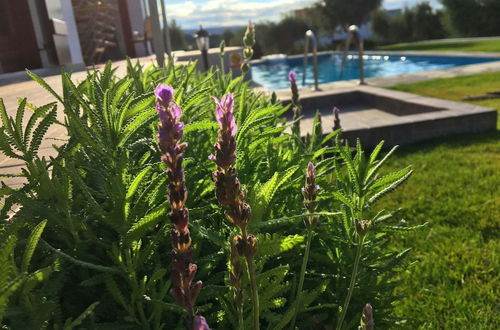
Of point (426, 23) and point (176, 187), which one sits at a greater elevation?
point (426, 23)

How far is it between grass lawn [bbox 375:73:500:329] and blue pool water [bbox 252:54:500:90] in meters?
12.0

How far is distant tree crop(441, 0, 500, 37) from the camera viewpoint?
31.5m

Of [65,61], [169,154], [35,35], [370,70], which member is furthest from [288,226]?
[370,70]

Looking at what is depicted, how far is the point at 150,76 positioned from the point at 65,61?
13658 mm

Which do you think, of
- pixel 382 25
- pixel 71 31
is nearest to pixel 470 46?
pixel 382 25

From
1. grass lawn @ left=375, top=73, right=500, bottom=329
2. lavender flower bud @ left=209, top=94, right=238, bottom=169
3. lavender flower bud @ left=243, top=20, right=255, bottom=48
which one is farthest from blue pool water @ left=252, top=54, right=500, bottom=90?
lavender flower bud @ left=209, top=94, right=238, bottom=169

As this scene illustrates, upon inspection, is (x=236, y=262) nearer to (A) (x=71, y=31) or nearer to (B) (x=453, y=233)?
(B) (x=453, y=233)

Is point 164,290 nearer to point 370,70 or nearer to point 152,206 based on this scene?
point 152,206

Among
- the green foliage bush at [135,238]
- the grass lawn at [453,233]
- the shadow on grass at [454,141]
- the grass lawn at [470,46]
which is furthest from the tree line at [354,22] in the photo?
the green foliage bush at [135,238]

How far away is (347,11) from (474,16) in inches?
412

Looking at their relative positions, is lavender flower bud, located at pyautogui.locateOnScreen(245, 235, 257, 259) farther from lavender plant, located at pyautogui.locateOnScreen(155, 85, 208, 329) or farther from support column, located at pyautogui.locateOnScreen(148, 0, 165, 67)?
support column, located at pyautogui.locateOnScreen(148, 0, 165, 67)

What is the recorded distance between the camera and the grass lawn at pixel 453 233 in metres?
2.46

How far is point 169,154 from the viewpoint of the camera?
24.3 inches

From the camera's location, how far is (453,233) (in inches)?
130
